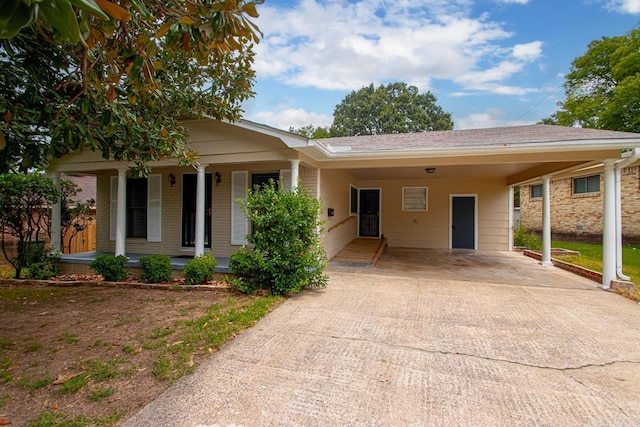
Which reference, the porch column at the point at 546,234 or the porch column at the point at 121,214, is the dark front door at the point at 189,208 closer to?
the porch column at the point at 121,214

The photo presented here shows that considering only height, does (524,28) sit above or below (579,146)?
above

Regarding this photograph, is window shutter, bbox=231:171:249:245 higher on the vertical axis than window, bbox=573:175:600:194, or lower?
lower

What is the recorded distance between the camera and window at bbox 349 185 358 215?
1111 centimetres

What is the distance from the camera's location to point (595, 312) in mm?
4664

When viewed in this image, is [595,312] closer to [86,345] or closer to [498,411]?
[498,411]

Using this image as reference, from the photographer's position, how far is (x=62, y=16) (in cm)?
106

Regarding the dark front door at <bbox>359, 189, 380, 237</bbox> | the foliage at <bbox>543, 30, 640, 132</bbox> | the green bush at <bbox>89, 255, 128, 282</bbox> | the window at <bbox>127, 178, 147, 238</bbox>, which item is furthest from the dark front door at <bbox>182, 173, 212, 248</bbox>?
the foliage at <bbox>543, 30, 640, 132</bbox>

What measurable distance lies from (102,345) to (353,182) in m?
9.16

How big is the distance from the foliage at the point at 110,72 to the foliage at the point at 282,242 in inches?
61.6

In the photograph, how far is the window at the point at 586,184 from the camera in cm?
1362

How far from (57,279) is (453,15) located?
1329 centimetres

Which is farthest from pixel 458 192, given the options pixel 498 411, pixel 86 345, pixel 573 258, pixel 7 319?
pixel 7 319

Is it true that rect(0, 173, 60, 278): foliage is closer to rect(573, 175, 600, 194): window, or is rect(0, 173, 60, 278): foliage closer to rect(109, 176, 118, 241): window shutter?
rect(109, 176, 118, 241): window shutter

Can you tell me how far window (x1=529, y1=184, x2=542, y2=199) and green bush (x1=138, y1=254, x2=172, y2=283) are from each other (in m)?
18.3
